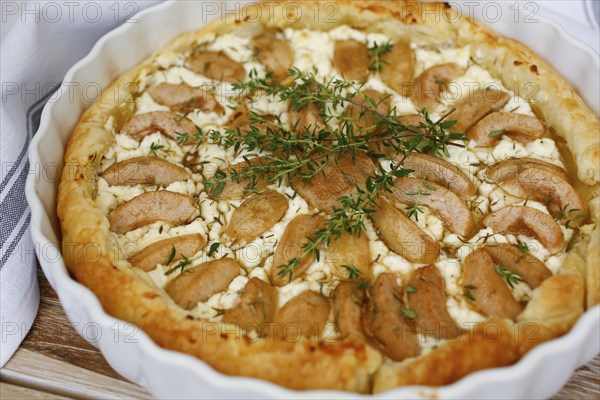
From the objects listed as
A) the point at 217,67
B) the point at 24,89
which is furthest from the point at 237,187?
the point at 24,89

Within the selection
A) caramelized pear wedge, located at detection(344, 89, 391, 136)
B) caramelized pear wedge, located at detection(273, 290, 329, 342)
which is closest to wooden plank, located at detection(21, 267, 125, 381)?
caramelized pear wedge, located at detection(273, 290, 329, 342)

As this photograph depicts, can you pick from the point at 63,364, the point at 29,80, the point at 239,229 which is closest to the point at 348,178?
the point at 239,229

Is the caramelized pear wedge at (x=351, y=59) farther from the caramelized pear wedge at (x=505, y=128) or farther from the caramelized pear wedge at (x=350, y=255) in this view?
the caramelized pear wedge at (x=350, y=255)

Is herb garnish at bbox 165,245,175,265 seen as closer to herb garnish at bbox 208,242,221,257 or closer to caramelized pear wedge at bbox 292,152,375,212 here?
herb garnish at bbox 208,242,221,257

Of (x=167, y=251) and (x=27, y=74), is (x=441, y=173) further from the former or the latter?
(x=27, y=74)

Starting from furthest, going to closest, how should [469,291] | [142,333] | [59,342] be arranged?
[59,342], [469,291], [142,333]
